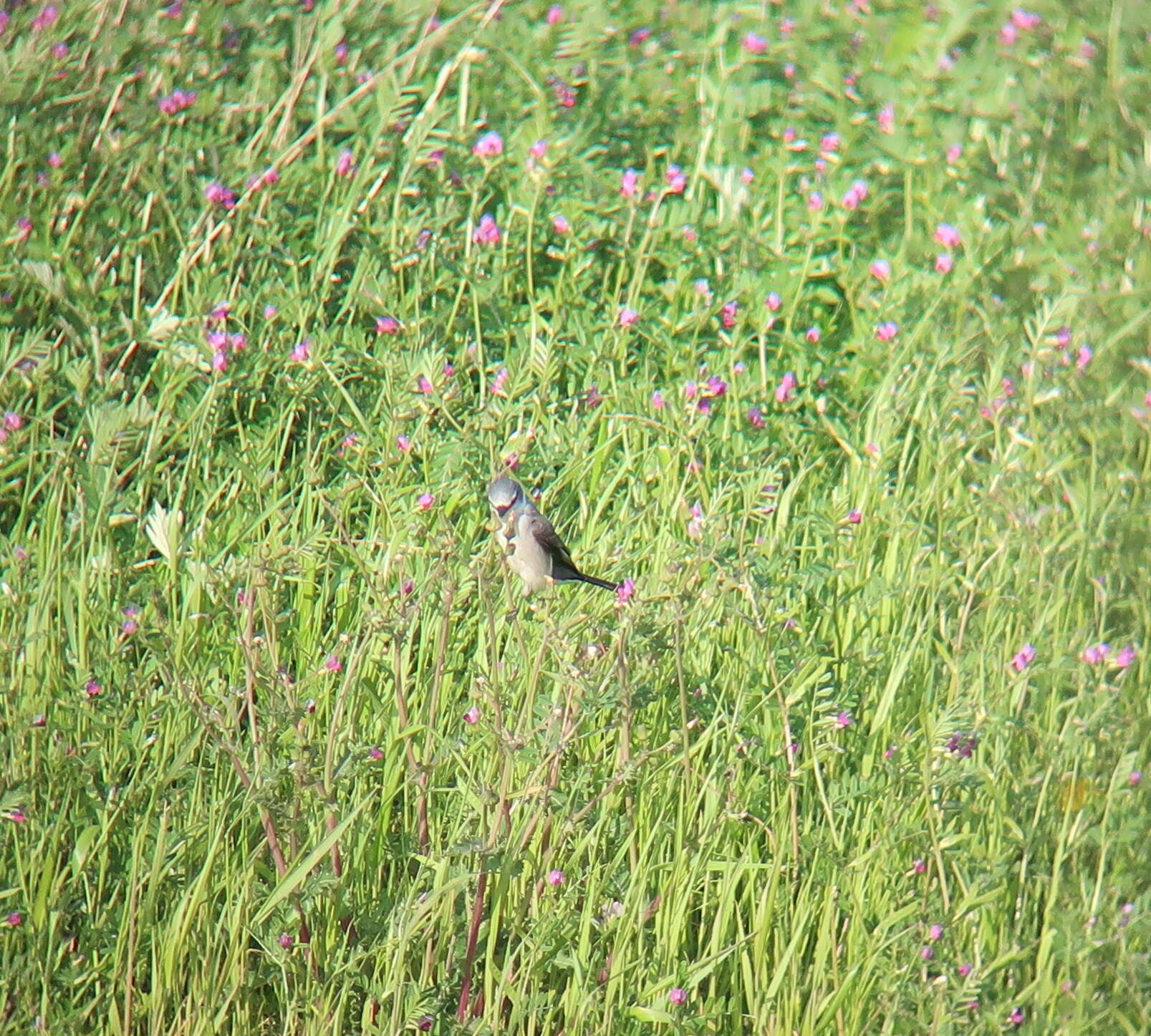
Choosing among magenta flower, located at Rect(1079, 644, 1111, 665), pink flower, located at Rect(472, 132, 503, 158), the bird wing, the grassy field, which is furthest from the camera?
pink flower, located at Rect(472, 132, 503, 158)

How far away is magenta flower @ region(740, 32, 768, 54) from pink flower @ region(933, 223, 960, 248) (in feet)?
4.74

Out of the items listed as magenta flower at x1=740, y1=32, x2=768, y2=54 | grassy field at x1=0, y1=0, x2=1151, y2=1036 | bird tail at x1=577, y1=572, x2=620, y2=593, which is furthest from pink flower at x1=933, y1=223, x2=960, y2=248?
Answer: bird tail at x1=577, y1=572, x2=620, y2=593

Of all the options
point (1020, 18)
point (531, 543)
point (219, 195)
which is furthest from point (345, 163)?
point (1020, 18)

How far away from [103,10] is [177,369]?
1451 mm

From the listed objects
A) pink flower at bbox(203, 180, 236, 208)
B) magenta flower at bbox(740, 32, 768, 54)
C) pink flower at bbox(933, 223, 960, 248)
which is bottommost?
pink flower at bbox(933, 223, 960, 248)

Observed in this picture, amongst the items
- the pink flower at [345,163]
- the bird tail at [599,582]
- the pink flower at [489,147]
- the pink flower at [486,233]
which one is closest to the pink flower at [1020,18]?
the pink flower at [489,147]

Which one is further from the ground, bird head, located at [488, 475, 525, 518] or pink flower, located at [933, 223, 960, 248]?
pink flower, located at [933, 223, 960, 248]

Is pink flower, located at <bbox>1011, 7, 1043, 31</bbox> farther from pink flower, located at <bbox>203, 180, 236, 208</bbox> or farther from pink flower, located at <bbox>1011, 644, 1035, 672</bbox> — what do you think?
pink flower, located at <bbox>1011, 644, 1035, 672</bbox>

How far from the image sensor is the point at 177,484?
11.9 feet

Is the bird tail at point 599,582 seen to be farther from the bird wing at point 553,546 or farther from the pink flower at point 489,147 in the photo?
the pink flower at point 489,147

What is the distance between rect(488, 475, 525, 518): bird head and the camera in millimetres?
3221

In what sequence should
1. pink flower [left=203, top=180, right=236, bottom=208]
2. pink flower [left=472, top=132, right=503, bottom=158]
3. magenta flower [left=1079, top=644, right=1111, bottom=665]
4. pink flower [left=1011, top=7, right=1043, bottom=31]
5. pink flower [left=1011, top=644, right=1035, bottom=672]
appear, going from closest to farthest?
1. magenta flower [left=1079, top=644, right=1111, bottom=665]
2. pink flower [left=1011, top=644, right=1035, bottom=672]
3. pink flower [left=203, top=180, right=236, bottom=208]
4. pink flower [left=472, top=132, right=503, bottom=158]
5. pink flower [left=1011, top=7, right=1043, bottom=31]

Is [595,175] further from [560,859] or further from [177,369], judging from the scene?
[560,859]

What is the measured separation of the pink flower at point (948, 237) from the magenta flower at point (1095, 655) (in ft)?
6.81
